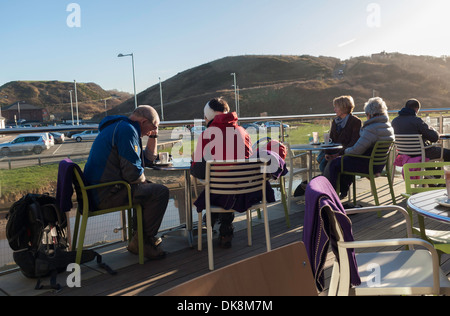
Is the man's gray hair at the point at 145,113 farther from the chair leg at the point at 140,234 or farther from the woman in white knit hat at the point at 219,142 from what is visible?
the chair leg at the point at 140,234

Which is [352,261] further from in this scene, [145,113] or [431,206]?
[145,113]

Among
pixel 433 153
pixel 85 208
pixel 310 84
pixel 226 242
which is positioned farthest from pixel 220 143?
pixel 310 84

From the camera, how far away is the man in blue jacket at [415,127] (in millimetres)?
5516

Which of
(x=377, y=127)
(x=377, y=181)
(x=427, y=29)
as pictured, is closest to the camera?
(x=377, y=127)

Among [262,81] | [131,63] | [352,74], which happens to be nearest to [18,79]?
[262,81]

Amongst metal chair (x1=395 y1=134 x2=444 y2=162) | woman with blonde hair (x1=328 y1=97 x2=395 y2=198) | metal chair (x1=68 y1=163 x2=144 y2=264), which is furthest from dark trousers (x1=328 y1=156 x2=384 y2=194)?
metal chair (x1=68 y1=163 x2=144 y2=264)

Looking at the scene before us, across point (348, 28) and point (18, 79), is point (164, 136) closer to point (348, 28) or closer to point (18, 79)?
point (348, 28)

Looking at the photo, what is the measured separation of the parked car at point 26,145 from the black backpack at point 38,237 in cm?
58

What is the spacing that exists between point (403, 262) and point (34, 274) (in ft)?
8.38

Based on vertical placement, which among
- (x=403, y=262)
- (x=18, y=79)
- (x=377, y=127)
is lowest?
(x=403, y=262)

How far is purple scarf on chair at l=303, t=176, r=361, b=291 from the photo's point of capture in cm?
147

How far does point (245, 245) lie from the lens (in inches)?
145

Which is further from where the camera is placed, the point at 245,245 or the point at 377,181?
the point at 377,181

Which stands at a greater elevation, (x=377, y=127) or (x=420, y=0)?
(x=420, y=0)
